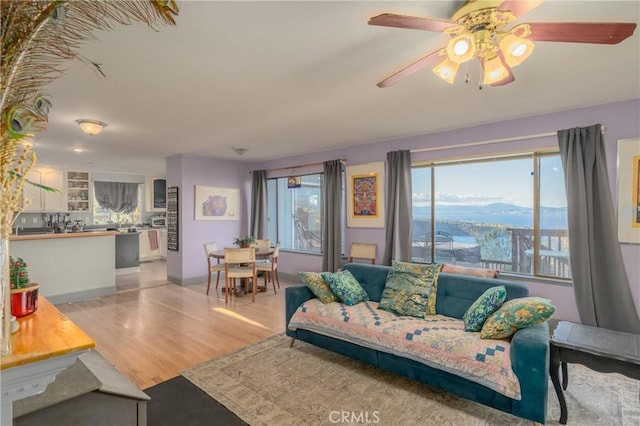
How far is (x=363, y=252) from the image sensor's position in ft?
17.1

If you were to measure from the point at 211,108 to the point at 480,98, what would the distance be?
2791 millimetres

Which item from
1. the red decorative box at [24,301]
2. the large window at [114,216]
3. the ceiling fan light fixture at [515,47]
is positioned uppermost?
the ceiling fan light fixture at [515,47]

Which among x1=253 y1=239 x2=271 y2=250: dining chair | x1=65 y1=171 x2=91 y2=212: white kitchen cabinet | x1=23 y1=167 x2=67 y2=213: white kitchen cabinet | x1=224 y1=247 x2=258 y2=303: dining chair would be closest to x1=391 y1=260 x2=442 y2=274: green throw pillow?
x1=224 y1=247 x2=258 y2=303: dining chair

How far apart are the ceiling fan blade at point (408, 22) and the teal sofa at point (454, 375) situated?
→ 1.94 m

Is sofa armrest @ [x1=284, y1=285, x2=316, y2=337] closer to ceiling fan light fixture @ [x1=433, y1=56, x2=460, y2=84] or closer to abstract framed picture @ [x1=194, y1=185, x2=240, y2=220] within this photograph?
ceiling fan light fixture @ [x1=433, y1=56, x2=460, y2=84]

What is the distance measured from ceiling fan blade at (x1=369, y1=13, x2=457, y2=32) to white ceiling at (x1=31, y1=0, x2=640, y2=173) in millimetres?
306

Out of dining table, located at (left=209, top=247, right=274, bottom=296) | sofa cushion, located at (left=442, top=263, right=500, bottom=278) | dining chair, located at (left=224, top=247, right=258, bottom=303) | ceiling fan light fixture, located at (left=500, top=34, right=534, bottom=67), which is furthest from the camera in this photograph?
dining table, located at (left=209, top=247, right=274, bottom=296)

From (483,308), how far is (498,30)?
192 centimetres

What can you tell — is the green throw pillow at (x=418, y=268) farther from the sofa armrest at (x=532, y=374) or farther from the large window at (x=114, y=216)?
the large window at (x=114, y=216)

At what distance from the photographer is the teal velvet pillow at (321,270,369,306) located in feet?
10.4

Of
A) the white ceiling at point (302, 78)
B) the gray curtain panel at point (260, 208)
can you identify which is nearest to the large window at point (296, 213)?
the gray curtain panel at point (260, 208)

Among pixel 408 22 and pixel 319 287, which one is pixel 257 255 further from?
pixel 408 22

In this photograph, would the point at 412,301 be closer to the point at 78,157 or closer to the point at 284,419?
the point at 284,419

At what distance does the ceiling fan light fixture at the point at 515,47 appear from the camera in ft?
5.10
